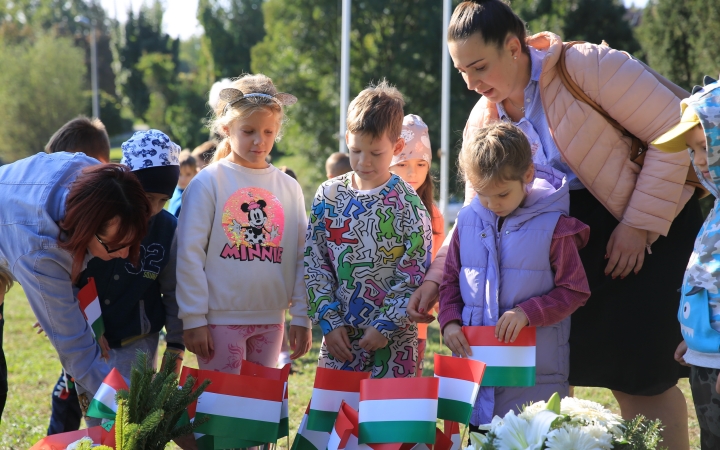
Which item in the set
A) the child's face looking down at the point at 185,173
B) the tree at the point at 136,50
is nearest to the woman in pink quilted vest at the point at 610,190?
the child's face looking down at the point at 185,173

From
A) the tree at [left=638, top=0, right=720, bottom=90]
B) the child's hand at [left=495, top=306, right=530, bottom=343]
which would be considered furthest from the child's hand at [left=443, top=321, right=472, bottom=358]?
the tree at [left=638, top=0, right=720, bottom=90]

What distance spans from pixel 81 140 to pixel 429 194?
1797 mm

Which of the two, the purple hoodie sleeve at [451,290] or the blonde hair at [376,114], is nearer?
the purple hoodie sleeve at [451,290]

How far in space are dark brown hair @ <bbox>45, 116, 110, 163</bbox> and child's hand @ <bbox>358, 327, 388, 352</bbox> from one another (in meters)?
1.87

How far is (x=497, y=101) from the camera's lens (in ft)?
8.11

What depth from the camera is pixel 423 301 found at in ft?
7.79

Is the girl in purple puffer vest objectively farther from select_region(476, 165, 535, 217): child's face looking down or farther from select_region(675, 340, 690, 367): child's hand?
select_region(675, 340, 690, 367): child's hand

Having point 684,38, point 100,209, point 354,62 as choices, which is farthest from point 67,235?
point 354,62

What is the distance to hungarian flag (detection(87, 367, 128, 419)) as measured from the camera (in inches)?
83.5

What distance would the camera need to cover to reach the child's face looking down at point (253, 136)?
2766 millimetres

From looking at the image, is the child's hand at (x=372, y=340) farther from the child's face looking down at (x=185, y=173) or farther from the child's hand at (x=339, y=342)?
the child's face looking down at (x=185, y=173)

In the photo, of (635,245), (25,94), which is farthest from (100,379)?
(25,94)

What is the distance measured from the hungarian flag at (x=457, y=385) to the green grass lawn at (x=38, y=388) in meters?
1.55

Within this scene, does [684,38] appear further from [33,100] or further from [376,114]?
[33,100]
